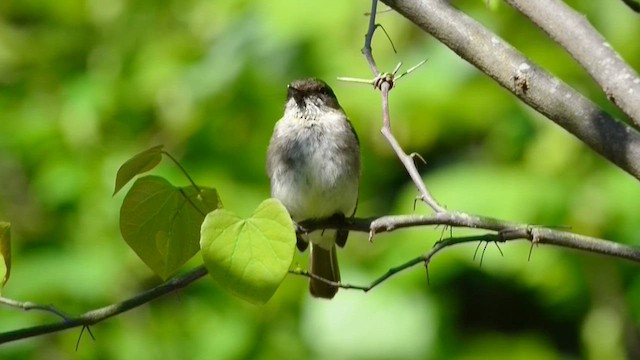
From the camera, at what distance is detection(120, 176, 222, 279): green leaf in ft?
6.98

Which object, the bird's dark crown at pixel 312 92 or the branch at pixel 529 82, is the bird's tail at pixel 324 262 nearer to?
the bird's dark crown at pixel 312 92

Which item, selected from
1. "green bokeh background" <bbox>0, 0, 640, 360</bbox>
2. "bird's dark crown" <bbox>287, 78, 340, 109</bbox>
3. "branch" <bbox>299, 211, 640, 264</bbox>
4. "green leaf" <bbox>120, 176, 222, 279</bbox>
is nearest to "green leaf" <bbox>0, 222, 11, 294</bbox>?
"green leaf" <bbox>120, 176, 222, 279</bbox>

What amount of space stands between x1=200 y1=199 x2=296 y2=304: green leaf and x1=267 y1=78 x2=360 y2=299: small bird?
61.5 inches

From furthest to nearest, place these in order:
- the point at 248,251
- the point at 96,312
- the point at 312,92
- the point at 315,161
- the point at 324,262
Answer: the point at 324,262
the point at 312,92
the point at 315,161
the point at 96,312
the point at 248,251

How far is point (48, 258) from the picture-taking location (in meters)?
5.13

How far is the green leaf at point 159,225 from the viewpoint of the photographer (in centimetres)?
213

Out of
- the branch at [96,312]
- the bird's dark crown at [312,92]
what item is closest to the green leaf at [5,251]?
the branch at [96,312]

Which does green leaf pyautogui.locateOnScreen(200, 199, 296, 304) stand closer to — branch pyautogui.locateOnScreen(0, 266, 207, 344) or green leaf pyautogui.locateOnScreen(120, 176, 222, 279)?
branch pyautogui.locateOnScreen(0, 266, 207, 344)

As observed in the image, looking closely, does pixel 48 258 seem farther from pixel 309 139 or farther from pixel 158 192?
pixel 158 192

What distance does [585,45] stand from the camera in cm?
221

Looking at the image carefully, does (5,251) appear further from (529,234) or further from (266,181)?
(266,181)

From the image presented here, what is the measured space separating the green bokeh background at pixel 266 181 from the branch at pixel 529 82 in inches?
93.2

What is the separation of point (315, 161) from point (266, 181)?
1469 mm

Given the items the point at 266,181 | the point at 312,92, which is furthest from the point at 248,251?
the point at 266,181
